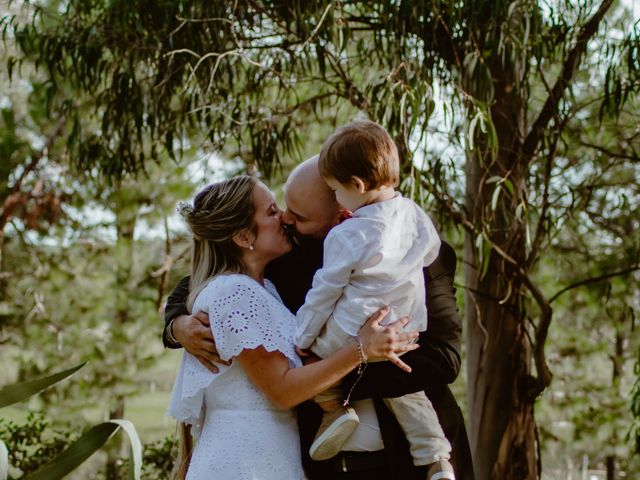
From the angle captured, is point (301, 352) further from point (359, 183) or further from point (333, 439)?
point (359, 183)

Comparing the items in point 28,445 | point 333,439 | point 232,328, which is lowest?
point 28,445

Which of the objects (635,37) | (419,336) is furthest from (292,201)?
(635,37)

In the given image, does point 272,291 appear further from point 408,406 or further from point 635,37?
point 635,37

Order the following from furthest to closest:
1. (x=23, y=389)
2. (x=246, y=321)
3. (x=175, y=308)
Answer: (x=175, y=308)
(x=246, y=321)
(x=23, y=389)

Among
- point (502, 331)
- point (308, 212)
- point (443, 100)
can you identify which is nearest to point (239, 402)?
point (308, 212)

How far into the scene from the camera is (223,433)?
6.97 feet

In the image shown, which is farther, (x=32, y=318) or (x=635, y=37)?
(x=32, y=318)

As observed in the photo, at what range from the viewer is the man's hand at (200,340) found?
2159 mm

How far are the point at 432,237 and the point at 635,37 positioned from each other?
2.56 m

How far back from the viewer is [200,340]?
2.17 metres

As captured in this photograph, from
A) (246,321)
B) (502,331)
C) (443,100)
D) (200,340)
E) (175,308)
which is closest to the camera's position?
(246,321)

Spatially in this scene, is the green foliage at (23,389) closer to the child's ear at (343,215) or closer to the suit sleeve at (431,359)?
the suit sleeve at (431,359)

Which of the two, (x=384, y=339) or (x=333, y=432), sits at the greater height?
(x=384, y=339)

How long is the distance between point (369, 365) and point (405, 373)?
91mm
